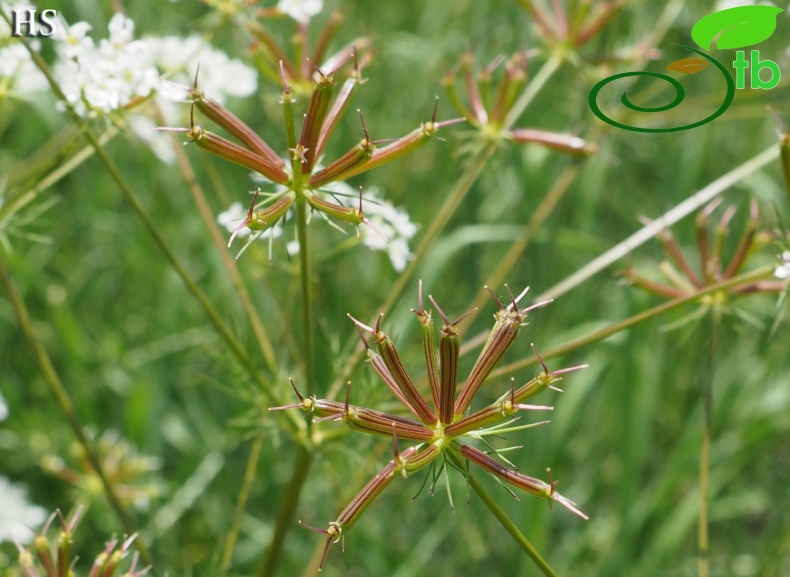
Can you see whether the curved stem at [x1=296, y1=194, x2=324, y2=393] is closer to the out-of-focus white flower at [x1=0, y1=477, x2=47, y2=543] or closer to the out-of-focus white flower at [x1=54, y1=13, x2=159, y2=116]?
the out-of-focus white flower at [x1=54, y1=13, x2=159, y2=116]

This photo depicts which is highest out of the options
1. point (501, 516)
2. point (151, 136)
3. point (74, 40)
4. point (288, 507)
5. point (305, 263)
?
point (74, 40)

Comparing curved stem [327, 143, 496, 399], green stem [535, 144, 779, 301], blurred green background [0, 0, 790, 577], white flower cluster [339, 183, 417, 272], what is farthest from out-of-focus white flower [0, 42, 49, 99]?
green stem [535, 144, 779, 301]

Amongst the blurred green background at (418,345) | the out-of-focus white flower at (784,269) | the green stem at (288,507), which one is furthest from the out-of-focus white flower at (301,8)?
the out-of-focus white flower at (784,269)

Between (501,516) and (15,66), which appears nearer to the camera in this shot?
(501,516)

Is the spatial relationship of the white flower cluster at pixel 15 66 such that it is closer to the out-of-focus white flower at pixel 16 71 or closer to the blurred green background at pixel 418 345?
the out-of-focus white flower at pixel 16 71

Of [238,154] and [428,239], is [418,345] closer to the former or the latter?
[428,239]

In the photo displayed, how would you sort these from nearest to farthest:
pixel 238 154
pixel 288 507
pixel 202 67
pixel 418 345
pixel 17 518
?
pixel 238 154, pixel 288 507, pixel 202 67, pixel 17 518, pixel 418 345

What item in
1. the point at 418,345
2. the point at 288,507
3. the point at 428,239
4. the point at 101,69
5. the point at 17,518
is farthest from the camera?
the point at 418,345

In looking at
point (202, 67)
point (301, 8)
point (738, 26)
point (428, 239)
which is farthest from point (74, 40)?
point (738, 26)
